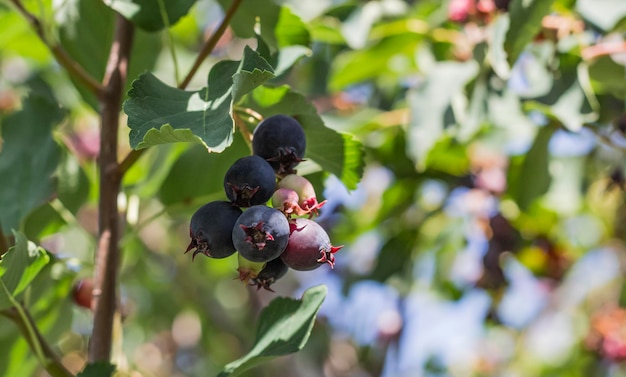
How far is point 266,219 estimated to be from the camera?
72 centimetres

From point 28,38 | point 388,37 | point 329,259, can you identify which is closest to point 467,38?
point 388,37

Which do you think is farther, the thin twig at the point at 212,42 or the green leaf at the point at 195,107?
the thin twig at the point at 212,42

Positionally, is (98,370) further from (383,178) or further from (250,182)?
(383,178)

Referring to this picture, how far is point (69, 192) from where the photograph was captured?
1264mm

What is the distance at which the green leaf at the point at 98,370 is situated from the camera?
89 centimetres

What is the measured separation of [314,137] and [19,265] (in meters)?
0.39

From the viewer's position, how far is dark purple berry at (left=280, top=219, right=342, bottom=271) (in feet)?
2.45

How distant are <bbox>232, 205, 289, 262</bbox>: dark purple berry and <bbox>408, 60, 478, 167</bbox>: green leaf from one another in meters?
0.79

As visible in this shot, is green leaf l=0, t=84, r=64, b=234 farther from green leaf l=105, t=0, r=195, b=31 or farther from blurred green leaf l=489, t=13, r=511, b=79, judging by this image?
blurred green leaf l=489, t=13, r=511, b=79

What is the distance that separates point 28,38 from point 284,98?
1.24 m

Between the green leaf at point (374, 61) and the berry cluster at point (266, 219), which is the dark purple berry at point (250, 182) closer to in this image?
the berry cluster at point (266, 219)

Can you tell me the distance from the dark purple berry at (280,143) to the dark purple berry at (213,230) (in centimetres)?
9

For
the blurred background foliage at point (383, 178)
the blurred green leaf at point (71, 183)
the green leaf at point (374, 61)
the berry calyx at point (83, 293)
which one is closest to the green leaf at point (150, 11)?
the blurred background foliage at point (383, 178)

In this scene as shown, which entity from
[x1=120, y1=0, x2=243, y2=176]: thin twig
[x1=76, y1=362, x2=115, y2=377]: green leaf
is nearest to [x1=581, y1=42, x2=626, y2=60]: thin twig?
[x1=120, y1=0, x2=243, y2=176]: thin twig
